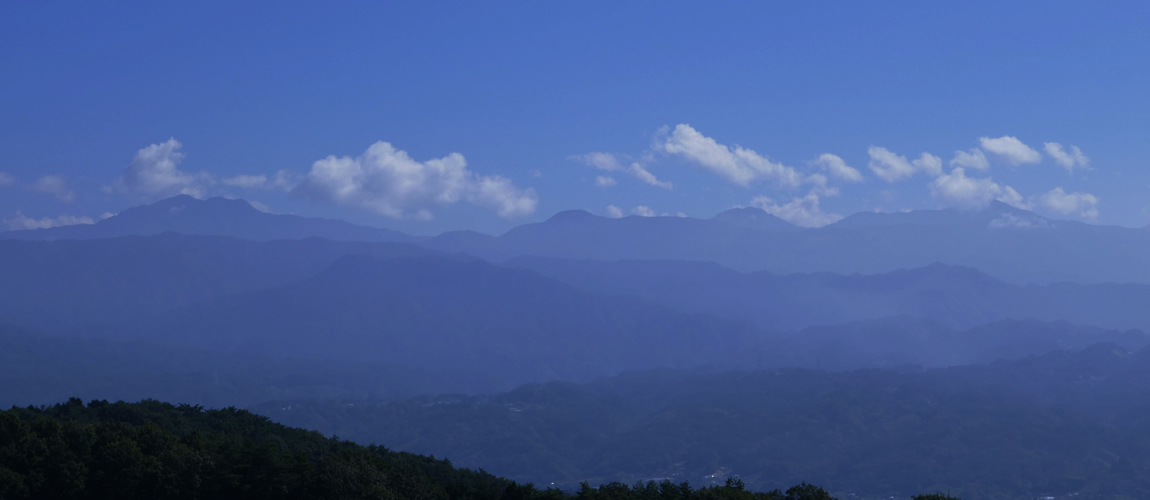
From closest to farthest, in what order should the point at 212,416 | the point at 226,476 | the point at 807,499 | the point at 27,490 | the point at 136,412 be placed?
the point at 27,490 < the point at 226,476 < the point at 807,499 < the point at 136,412 < the point at 212,416

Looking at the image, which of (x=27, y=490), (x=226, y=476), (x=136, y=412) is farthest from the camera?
(x=136, y=412)

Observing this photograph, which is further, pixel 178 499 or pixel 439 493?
pixel 439 493

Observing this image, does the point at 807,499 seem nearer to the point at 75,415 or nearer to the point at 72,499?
the point at 72,499

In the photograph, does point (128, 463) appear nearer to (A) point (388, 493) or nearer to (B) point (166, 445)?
(B) point (166, 445)

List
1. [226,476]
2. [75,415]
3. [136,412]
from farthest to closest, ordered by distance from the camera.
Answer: [136,412] → [75,415] → [226,476]

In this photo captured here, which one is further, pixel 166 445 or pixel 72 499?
pixel 166 445

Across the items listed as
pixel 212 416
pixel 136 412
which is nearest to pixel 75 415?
pixel 136 412

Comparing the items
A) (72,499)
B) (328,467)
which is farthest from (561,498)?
(72,499)

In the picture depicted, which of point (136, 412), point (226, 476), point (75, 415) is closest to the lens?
point (226, 476)

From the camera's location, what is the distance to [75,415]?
8756cm

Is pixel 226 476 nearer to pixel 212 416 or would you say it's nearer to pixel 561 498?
pixel 561 498

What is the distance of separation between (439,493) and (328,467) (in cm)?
876

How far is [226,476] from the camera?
5759 centimetres

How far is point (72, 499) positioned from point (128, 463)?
12.2ft
